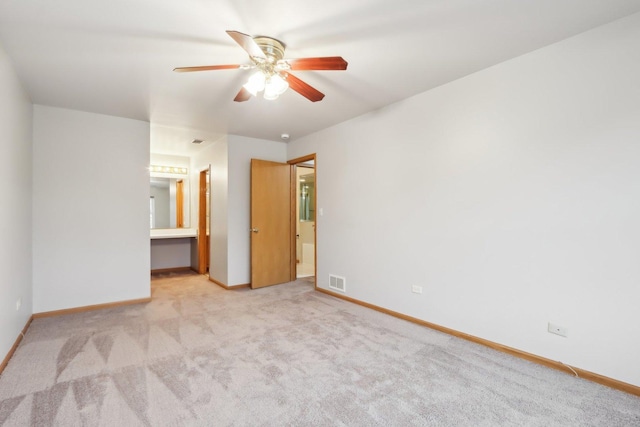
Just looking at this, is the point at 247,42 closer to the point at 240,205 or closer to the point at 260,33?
the point at 260,33

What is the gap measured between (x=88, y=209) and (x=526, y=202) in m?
4.73

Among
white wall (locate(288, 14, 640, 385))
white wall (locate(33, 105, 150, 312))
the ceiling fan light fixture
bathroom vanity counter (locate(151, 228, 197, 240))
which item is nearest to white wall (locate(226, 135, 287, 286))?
white wall (locate(33, 105, 150, 312))

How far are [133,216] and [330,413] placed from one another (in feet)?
11.7

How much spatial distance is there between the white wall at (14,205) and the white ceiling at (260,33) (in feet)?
0.79

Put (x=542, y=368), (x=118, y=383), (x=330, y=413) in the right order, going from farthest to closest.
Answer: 1. (x=542, y=368)
2. (x=118, y=383)
3. (x=330, y=413)

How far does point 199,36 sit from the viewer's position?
7.04ft

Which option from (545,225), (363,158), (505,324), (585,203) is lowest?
(505,324)

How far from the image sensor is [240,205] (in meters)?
4.87

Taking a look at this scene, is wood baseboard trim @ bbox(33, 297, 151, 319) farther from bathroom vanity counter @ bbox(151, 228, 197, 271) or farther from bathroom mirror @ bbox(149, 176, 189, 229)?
bathroom mirror @ bbox(149, 176, 189, 229)

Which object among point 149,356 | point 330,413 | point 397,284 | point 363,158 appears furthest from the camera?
point 363,158

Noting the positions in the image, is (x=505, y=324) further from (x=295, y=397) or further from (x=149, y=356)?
(x=149, y=356)

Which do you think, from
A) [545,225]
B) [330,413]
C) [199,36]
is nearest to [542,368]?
[545,225]

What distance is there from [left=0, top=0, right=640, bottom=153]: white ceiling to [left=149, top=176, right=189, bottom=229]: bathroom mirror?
9.07 ft

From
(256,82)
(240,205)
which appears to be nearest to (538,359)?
(256,82)
